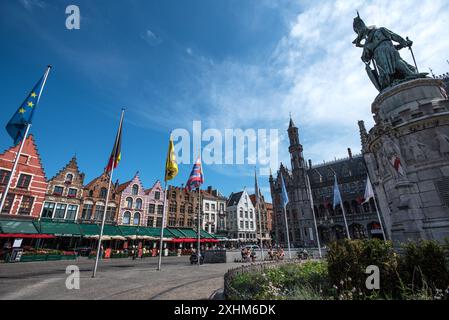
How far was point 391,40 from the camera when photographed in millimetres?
15664

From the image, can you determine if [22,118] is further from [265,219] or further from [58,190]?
[265,219]

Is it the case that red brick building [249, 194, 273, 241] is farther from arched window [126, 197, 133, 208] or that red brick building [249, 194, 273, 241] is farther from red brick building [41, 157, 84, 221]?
red brick building [41, 157, 84, 221]

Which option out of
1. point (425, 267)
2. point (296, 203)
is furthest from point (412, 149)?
point (296, 203)

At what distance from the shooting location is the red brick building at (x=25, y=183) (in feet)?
91.3

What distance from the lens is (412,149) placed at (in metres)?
11.4

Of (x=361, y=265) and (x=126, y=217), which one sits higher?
(x=126, y=217)

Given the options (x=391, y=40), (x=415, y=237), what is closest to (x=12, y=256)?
(x=415, y=237)

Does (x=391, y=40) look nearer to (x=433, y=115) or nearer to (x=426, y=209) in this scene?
(x=433, y=115)

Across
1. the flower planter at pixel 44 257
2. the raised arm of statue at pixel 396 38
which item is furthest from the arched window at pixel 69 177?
the raised arm of statue at pixel 396 38

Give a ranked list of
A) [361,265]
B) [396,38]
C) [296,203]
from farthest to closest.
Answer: [296,203] < [396,38] < [361,265]

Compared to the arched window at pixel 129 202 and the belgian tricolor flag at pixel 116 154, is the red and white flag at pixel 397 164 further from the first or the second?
the arched window at pixel 129 202

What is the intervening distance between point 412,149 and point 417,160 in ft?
2.05

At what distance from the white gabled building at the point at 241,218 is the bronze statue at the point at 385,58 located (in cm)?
5079

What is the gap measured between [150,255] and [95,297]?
2841 centimetres
